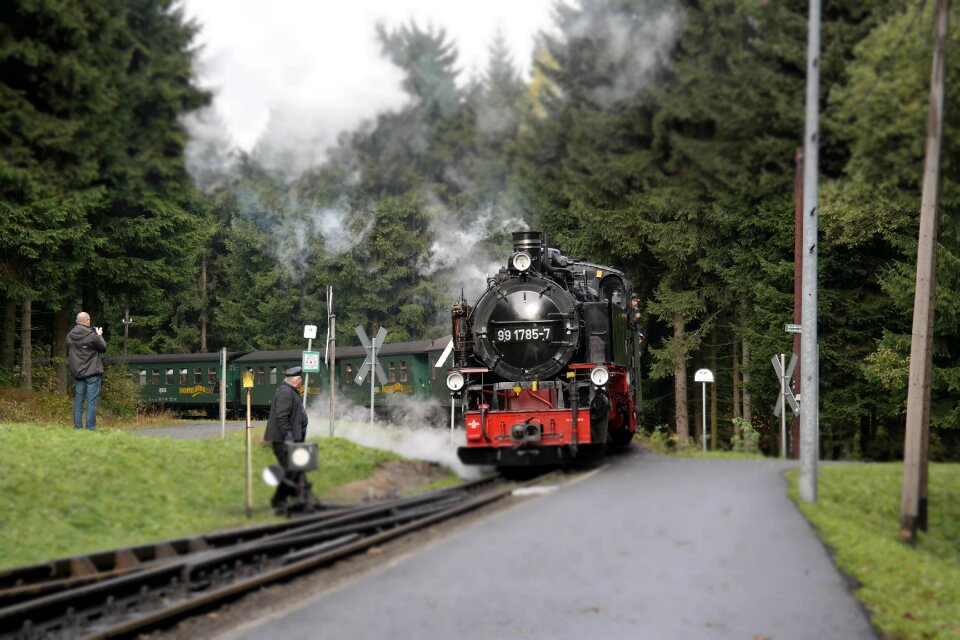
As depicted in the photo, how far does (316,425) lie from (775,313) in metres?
13.4

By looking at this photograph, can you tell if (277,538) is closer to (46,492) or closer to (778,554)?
(46,492)

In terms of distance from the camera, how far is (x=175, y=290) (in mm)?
32719

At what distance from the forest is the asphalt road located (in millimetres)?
7207

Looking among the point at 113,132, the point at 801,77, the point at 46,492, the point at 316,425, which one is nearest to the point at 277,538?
the point at 46,492

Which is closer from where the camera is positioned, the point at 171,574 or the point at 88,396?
the point at 171,574

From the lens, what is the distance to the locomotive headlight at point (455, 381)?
16766 mm

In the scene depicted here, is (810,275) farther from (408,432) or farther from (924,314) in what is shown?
(408,432)

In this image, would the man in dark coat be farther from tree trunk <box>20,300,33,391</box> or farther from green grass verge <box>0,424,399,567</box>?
tree trunk <box>20,300,33,391</box>

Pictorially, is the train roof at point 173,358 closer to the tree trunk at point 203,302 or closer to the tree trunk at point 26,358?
the tree trunk at point 26,358

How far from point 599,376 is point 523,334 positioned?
5.25 feet

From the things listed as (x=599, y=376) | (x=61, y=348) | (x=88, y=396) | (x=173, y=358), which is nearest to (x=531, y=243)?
(x=599, y=376)

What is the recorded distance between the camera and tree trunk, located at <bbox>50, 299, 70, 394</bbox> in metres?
28.8

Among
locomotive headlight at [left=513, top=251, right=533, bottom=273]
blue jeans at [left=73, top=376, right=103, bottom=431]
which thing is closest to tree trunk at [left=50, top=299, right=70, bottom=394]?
blue jeans at [left=73, top=376, right=103, bottom=431]

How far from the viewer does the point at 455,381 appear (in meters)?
16.8
